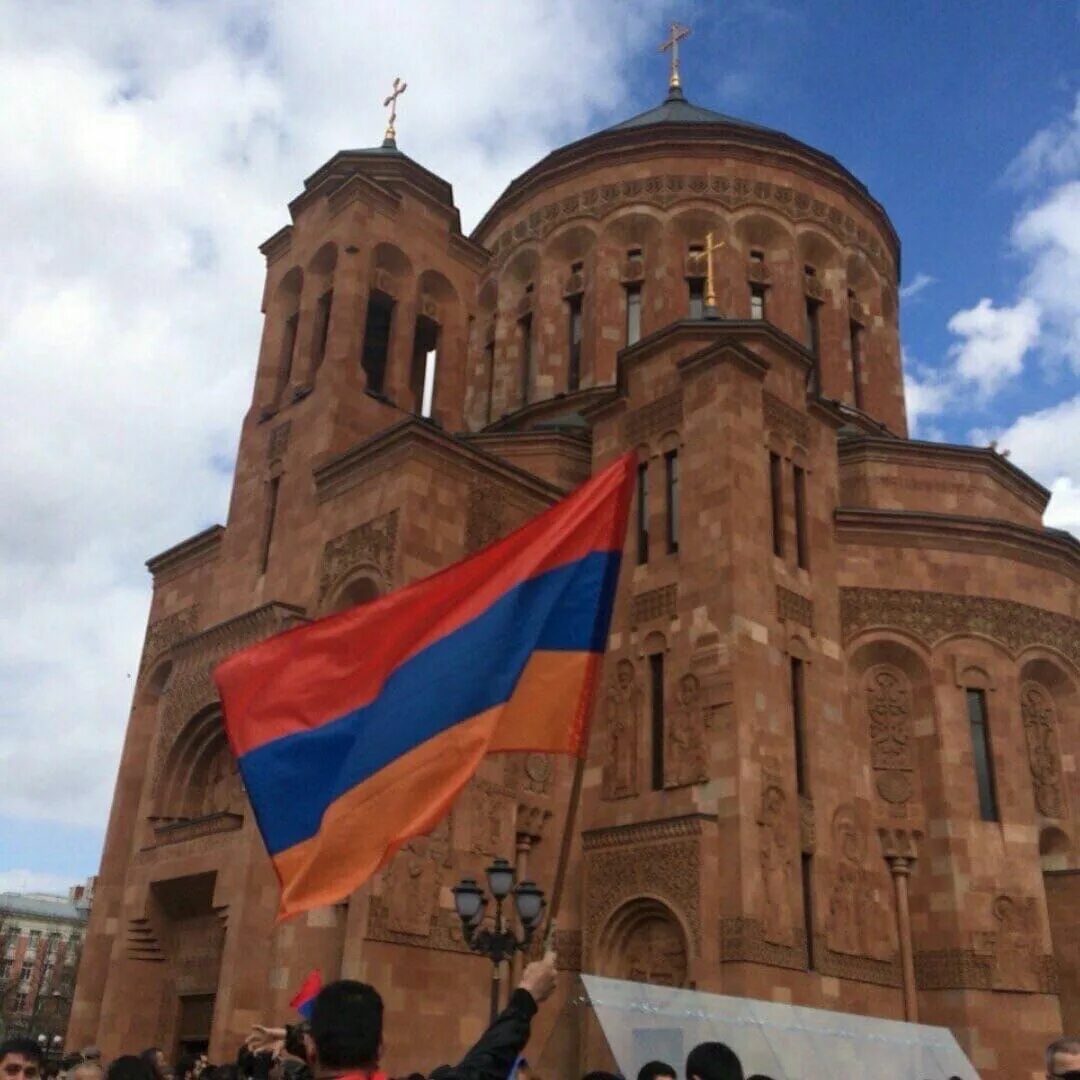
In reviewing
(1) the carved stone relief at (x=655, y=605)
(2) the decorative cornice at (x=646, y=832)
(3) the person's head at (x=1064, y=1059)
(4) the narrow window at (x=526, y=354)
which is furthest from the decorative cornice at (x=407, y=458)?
(3) the person's head at (x=1064, y=1059)

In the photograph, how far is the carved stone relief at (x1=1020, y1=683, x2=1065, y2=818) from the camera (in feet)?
60.3

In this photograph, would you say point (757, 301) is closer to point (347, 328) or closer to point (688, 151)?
point (688, 151)

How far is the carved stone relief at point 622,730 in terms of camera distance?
54.5 ft

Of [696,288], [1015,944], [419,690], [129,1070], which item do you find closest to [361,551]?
[1015,944]

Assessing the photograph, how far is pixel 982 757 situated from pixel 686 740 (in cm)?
535

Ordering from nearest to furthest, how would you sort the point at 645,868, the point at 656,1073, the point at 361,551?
the point at 656,1073
the point at 645,868
the point at 361,551

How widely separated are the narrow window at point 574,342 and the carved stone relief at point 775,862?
40.4 ft

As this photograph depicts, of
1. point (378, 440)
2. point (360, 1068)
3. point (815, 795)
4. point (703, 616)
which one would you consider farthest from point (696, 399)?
point (360, 1068)

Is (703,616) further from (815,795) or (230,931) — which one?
(230,931)

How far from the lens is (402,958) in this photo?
14.5 metres

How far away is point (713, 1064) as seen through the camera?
4.73 metres

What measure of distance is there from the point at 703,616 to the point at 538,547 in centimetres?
1032

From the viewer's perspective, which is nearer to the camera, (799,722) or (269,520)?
(799,722)

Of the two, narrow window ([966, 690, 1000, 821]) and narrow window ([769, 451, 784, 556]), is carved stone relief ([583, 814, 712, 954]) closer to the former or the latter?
narrow window ([769, 451, 784, 556])
